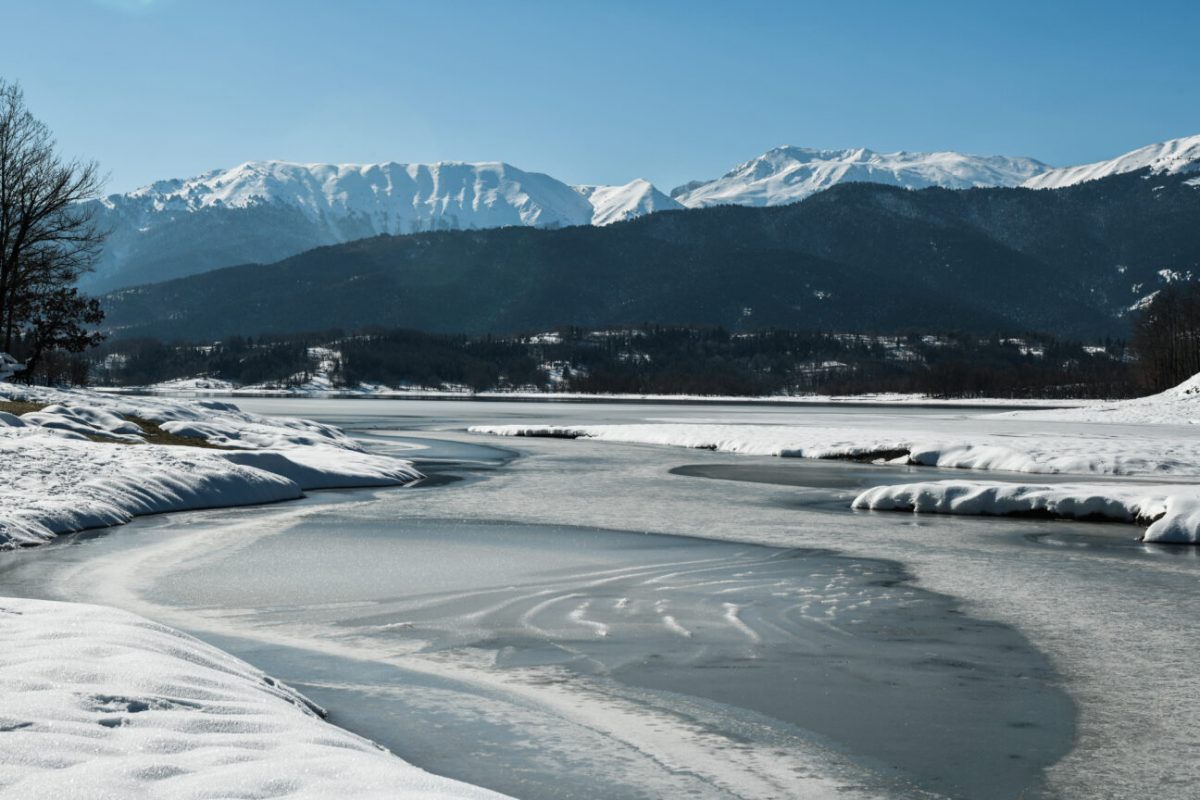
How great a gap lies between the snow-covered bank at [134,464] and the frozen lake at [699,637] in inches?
44.5

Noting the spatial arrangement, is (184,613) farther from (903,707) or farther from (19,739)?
(903,707)

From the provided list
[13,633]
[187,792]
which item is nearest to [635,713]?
[187,792]

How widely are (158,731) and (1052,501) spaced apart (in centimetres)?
2150

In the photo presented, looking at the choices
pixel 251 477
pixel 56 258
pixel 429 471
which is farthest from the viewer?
pixel 56 258

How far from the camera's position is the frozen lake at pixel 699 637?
7836 mm

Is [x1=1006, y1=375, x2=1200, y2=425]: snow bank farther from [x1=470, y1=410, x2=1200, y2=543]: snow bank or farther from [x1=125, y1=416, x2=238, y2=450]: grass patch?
[x1=125, y1=416, x2=238, y2=450]: grass patch

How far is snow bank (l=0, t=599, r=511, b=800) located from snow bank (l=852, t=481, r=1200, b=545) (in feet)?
58.6

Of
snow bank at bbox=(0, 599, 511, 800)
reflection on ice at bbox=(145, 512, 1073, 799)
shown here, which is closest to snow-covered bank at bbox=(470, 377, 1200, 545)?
reflection on ice at bbox=(145, 512, 1073, 799)

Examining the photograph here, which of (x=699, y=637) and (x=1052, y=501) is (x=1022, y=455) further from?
(x=699, y=637)

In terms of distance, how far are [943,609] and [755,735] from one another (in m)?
6.14

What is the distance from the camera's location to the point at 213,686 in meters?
7.71

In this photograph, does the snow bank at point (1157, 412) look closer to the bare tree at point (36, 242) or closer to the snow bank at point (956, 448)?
the snow bank at point (956, 448)

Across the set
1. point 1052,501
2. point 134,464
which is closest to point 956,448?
point 1052,501

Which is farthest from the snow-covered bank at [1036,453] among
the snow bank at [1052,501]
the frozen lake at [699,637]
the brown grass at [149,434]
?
the brown grass at [149,434]
